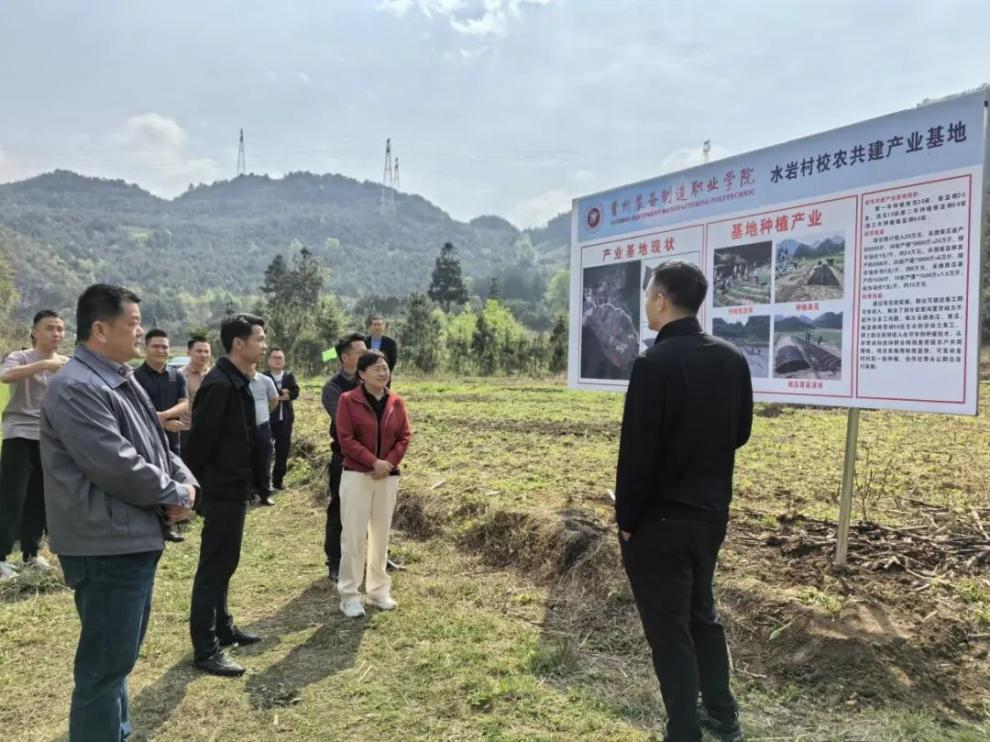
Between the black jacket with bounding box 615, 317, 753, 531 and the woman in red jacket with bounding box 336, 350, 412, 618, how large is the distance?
7.01ft

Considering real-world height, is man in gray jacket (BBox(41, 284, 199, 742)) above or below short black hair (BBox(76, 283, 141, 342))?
below

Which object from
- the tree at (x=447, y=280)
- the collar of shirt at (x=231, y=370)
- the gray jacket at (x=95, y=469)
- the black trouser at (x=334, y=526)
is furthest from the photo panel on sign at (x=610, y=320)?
the tree at (x=447, y=280)

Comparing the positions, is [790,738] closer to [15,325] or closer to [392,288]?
[15,325]

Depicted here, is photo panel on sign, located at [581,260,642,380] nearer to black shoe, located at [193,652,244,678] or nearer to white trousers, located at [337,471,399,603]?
white trousers, located at [337,471,399,603]

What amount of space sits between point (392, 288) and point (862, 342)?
170m

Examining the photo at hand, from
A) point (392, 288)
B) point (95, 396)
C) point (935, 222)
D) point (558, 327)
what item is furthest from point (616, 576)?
point (392, 288)

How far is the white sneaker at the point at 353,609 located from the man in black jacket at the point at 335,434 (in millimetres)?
709

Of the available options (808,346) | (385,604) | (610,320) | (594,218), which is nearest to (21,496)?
(385,604)

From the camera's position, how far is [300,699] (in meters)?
3.28

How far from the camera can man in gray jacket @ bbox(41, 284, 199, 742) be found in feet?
7.53

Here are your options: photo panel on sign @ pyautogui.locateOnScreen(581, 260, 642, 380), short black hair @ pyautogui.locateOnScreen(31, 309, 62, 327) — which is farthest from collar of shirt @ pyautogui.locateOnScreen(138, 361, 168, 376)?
photo panel on sign @ pyautogui.locateOnScreen(581, 260, 642, 380)

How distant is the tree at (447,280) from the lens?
2365 inches

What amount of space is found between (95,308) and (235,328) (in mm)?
1235

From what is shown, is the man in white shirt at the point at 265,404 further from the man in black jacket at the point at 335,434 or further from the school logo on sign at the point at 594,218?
the school logo on sign at the point at 594,218
